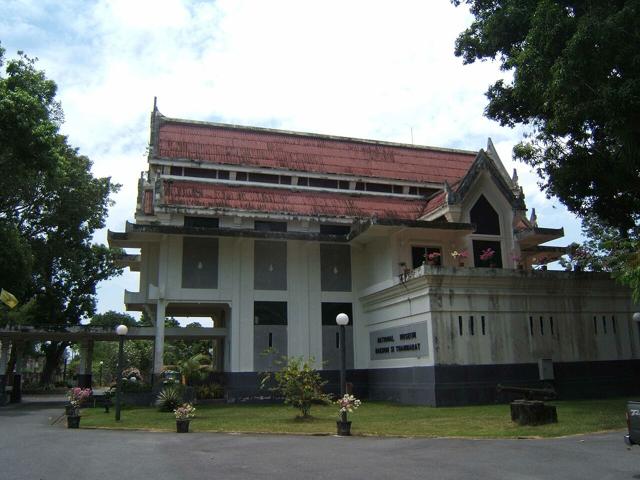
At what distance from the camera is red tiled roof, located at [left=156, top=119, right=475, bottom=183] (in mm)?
30203

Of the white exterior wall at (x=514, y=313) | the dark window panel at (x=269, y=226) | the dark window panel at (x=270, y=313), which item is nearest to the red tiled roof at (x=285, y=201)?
the dark window panel at (x=269, y=226)

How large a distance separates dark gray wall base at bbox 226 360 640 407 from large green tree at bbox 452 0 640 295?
5.98 metres

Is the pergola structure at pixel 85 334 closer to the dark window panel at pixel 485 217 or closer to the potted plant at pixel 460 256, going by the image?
the potted plant at pixel 460 256

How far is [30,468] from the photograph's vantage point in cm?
985

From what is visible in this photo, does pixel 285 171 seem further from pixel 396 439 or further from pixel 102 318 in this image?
pixel 102 318

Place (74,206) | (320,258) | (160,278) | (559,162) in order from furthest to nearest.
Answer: (74,206), (320,258), (160,278), (559,162)

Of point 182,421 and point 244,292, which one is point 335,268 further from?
point 182,421

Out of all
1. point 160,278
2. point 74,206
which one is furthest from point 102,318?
point 160,278

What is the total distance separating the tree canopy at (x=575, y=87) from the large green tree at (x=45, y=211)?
56.5ft

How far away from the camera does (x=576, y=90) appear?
1623 cm

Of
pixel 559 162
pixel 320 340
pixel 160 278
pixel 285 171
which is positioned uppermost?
pixel 285 171

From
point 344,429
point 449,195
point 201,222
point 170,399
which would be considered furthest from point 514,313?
point 201,222

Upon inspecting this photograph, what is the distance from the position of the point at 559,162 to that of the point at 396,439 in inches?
537

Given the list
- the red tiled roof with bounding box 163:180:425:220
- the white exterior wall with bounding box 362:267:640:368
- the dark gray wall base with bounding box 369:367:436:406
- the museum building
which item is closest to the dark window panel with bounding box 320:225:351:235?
the museum building
